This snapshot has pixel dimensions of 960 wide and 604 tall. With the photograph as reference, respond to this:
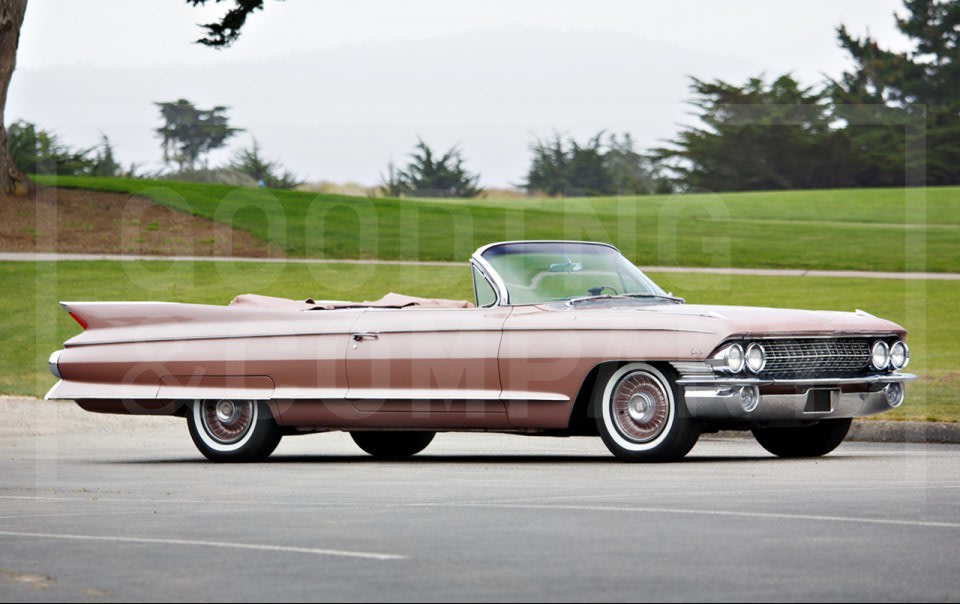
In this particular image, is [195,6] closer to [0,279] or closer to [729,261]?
[0,279]

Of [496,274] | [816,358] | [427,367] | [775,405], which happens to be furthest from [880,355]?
[427,367]

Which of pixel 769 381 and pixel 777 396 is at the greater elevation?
pixel 769 381

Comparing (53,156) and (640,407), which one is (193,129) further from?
(640,407)

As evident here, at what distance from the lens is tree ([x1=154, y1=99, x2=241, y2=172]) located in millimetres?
73938

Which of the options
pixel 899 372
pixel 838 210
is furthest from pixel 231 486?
pixel 838 210

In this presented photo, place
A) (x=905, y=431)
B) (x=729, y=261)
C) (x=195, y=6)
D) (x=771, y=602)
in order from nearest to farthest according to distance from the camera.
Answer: (x=771, y=602), (x=905, y=431), (x=195, y=6), (x=729, y=261)

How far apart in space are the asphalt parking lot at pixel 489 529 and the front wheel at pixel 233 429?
9.6 inches

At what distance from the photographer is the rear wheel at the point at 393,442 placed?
42.6 ft

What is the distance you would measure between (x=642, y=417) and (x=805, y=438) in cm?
179

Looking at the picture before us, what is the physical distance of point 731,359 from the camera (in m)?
10.3

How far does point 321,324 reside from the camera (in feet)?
38.7

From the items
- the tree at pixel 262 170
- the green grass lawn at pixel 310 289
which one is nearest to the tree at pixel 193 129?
the tree at pixel 262 170

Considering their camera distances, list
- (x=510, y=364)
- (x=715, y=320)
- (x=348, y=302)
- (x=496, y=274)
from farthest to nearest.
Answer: (x=348, y=302)
(x=496, y=274)
(x=510, y=364)
(x=715, y=320)

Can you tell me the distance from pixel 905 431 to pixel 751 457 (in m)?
2.30
